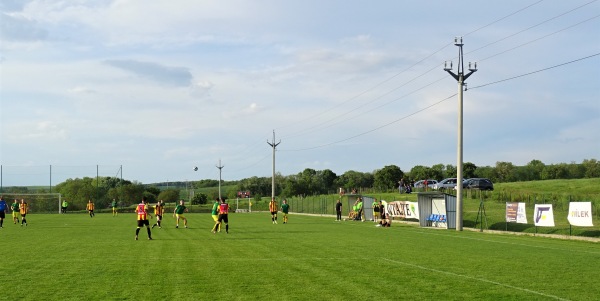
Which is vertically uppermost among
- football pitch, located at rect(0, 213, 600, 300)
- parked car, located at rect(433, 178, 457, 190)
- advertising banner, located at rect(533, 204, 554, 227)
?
parked car, located at rect(433, 178, 457, 190)

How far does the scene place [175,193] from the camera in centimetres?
12962

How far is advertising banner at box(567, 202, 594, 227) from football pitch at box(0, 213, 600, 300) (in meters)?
5.45

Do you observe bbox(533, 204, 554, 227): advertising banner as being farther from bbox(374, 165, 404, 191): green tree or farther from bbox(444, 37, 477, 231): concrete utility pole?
bbox(374, 165, 404, 191): green tree

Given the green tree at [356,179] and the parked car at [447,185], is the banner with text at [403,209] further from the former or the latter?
the green tree at [356,179]

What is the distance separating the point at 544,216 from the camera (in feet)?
109

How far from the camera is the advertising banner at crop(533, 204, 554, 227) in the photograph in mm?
32625

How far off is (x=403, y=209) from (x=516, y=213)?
52.5ft

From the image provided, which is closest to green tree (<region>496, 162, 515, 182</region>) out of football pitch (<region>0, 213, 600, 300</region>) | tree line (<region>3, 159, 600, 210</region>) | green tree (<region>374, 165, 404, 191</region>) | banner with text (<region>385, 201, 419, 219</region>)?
tree line (<region>3, 159, 600, 210</region>)

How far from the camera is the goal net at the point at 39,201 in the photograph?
86.4 metres

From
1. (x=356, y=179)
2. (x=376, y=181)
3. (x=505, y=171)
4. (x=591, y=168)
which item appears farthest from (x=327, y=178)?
(x=591, y=168)

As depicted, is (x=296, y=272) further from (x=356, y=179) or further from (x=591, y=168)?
(x=356, y=179)

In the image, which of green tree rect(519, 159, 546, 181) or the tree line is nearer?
the tree line

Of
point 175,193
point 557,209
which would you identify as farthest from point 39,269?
point 175,193

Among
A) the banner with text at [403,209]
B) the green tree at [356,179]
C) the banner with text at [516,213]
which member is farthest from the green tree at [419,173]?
the banner with text at [516,213]
